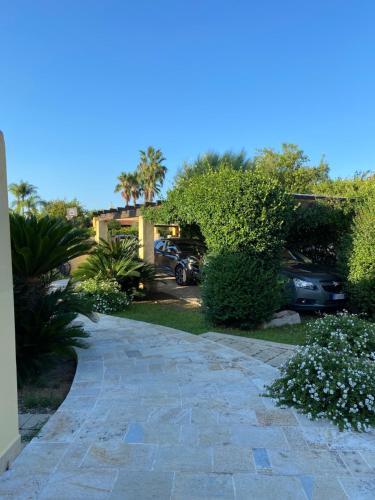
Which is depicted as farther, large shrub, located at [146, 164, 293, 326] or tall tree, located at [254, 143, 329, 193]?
tall tree, located at [254, 143, 329, 193]

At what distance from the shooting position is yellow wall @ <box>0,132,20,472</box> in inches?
106

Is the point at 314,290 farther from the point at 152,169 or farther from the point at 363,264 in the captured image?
the point at 152,169

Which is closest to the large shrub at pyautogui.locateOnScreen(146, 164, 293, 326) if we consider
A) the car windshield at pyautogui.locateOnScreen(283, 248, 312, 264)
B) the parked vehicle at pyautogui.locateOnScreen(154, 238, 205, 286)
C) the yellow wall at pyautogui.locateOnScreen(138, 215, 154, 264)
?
the car windshield at pyautogui.locateOnScreen(283, 248, 312, 264)

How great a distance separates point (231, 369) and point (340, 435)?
69.9 inches

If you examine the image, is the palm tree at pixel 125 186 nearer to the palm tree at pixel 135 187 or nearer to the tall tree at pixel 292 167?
the palm tree at pixel 135 187

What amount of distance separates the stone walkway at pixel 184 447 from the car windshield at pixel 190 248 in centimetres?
945

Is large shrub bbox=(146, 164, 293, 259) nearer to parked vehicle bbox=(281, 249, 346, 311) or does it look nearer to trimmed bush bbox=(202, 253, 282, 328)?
trimmed bush bbox=(202, 253, 282, 328)

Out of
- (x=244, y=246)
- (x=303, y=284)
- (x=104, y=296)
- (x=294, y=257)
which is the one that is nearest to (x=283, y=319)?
(x=303, y=284)

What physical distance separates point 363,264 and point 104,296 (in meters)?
5.55

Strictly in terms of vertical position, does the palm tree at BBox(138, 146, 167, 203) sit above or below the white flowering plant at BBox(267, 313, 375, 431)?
above

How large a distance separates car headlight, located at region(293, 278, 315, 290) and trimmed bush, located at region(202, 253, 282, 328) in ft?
3.07

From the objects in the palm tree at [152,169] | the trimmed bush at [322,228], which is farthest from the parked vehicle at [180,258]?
the palm tree at [152,169]

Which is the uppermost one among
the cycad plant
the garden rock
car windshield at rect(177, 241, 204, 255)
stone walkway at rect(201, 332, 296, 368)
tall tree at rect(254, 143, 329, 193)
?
tall tree at rect(254, 143, 329, 193)

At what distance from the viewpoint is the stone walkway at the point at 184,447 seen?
2.54 meters
